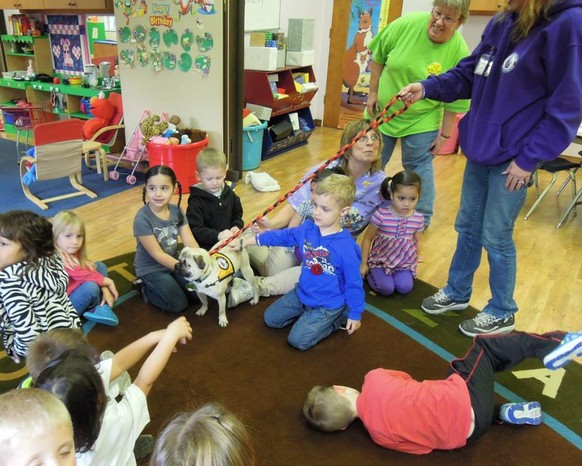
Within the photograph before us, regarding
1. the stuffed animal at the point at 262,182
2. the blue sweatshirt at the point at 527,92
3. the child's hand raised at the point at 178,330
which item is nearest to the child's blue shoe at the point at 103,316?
the child's hand raised at the point at 178,330

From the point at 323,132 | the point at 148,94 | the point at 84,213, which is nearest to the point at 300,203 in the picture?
the point at 84,213

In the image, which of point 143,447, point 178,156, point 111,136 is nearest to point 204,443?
point 143,447

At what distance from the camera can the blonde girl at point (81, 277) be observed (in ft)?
6.88

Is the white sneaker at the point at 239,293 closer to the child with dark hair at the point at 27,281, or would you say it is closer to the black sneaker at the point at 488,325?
the child with dark hair at the point at 27,281

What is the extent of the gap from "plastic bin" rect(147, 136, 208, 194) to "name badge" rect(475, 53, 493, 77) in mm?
2429

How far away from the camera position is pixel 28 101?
17.9ft

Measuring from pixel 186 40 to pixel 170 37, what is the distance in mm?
178

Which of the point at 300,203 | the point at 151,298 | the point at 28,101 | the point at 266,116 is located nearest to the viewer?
the point at 151,298

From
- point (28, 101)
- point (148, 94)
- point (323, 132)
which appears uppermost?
point (148, 94)

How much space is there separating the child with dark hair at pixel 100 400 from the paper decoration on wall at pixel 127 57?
3588mm

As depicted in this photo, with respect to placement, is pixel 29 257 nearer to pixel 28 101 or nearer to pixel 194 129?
pixel 194 129

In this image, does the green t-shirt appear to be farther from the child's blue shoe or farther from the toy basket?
the toy basket

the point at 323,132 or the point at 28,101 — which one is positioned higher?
the point at 28,101

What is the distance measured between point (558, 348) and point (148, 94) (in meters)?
3.97
